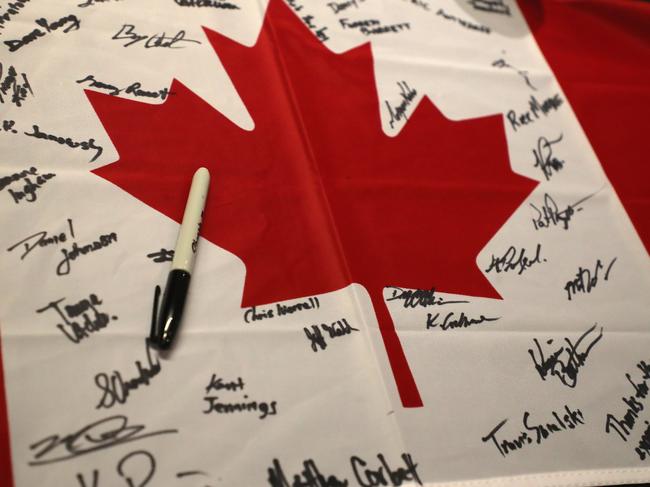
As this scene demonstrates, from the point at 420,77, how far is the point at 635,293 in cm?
39

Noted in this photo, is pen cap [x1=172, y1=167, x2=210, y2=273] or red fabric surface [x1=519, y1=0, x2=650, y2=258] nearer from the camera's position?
pen cap [x1=172, y1=167, x2=210, y2=273]

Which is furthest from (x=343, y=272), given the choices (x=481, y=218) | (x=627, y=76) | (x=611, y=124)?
(x=627, y=76)

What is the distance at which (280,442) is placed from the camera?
0.45 metres
